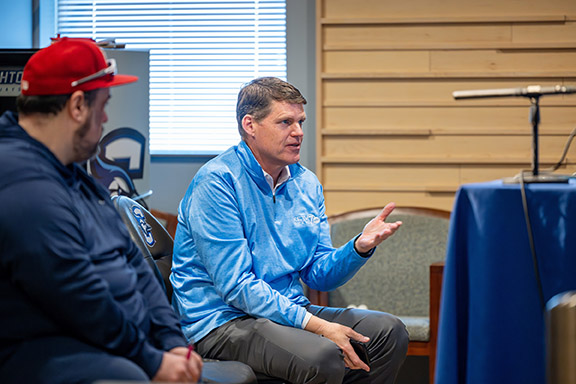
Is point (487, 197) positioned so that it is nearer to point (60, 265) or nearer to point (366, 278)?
point (60, 265)

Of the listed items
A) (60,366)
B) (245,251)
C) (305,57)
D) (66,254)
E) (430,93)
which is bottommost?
(60,366)

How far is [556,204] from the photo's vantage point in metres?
1.54

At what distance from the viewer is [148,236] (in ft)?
7.73

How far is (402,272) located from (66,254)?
259cm

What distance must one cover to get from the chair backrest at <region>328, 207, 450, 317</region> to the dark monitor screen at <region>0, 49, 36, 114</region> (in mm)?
1972

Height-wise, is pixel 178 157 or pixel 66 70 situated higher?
pixel 66 70

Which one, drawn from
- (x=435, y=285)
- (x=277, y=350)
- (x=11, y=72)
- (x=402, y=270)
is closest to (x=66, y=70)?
(x=277, y=350)

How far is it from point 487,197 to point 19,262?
1035 millimetres

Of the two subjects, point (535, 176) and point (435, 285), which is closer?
point (535, 176)

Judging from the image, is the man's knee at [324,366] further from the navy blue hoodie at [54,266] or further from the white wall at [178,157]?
the white wall at [178,157]

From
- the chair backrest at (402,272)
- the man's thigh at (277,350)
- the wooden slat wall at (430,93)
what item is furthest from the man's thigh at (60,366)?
the wooden slat wall at (430,93)

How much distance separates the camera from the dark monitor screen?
3.69 m

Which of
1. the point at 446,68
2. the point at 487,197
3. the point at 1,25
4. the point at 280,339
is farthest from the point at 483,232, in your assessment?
the point at 1,25

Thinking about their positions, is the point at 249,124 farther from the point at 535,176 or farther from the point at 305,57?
the point at 305,57
